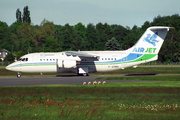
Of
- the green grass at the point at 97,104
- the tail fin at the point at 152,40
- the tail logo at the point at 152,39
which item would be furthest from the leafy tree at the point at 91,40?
the green grass at the point at 97,104

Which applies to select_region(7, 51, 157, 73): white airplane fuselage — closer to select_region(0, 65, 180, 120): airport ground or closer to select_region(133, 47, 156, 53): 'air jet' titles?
select_region(133, 47, 156, 53): 'air jet' titles

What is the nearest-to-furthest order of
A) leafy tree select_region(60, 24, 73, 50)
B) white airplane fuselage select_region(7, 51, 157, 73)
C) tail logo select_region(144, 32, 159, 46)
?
tail logo select_region(144, 32, 159, 46) < white airplane fuselage select_region(7, 51, 157, 73) < leafy tree select_region(60, 24, 73, 50)

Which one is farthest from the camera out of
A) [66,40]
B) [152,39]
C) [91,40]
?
[66,40]

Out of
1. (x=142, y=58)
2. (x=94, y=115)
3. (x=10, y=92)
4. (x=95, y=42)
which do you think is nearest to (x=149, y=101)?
(x=94, y=115)

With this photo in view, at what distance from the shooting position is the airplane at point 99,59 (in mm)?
38812

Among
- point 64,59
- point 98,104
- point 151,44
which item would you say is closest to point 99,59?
point 64,59

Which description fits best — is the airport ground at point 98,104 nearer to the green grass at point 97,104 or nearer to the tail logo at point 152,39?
the green grass at point 97,104

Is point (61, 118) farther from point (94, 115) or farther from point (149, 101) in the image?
point (149, 101)

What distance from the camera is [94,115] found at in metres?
14.1

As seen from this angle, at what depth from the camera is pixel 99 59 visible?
39219mm

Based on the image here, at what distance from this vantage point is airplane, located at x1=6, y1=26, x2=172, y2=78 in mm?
38812

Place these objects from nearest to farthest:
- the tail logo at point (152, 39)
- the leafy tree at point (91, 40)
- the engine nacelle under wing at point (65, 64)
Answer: the engine nacelle under wing at point (65, 64) → the tail logo at point (152, 39) → the leafy tree at point (91, 40)

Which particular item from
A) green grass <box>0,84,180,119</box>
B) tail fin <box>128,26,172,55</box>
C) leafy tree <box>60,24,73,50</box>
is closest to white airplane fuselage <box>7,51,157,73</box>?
tail fin <box>128,26,172,55</box>

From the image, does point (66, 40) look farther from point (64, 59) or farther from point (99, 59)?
point (99, 59)
